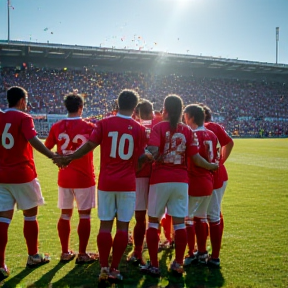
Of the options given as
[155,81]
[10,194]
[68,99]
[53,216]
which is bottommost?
[53,216]

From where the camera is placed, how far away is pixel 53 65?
45.6m

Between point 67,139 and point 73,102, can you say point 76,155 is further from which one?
point 73,102

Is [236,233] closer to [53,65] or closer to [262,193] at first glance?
[262,193]

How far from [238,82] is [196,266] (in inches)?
2108

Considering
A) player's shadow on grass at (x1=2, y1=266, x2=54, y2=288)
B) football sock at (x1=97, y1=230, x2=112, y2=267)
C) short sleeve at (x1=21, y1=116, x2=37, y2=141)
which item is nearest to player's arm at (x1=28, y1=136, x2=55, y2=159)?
short sleeve at (x1=21, y1=116, x2=37, y2=141)

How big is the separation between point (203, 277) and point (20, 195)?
2313 millimetres

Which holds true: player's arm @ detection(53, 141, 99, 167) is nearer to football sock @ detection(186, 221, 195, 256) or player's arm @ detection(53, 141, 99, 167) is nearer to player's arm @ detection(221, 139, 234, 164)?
football sock @ detection(186, 221, 195, 256)

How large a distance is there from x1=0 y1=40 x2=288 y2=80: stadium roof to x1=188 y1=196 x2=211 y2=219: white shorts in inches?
1558

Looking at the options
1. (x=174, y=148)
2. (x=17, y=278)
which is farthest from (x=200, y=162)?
(x=17, y=278)

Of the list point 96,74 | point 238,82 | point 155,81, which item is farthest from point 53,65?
point 238,82

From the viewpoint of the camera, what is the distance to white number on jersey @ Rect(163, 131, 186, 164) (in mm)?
4312

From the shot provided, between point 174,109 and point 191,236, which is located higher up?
point 174,109

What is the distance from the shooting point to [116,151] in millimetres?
4203

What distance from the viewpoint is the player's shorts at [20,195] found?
4.45 metres
